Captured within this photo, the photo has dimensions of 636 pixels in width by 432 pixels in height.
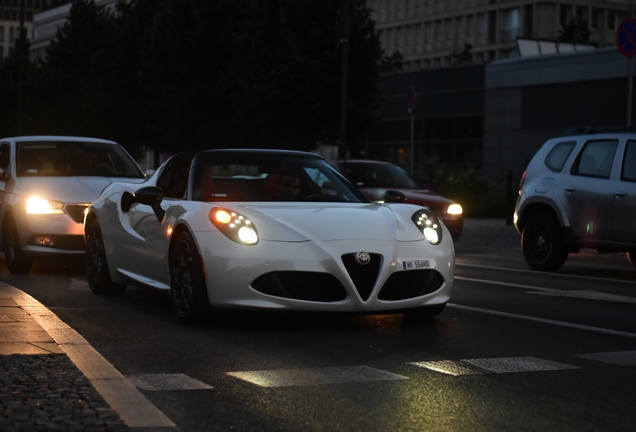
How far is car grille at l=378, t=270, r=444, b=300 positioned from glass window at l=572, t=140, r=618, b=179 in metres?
Answer: 6.67

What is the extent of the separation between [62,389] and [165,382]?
2.40ft

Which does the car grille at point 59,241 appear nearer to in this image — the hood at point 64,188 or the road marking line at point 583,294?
the hood at point 64,188

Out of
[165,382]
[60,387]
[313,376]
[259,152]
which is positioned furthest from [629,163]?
[60,387]

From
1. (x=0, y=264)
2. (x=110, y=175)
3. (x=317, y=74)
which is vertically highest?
(x=317, y=74)

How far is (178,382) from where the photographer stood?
6473mm

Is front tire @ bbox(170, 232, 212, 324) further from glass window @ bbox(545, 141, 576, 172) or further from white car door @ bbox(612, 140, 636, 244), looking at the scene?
glass window @ bbox(545, 141, 576, 172)

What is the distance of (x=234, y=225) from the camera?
28.2 ft

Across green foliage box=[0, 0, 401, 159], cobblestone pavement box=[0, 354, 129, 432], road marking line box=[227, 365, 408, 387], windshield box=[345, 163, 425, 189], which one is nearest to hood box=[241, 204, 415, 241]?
road marking line box=[227, 365, 408, 387]

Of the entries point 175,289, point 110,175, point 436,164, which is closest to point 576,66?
point 436,164

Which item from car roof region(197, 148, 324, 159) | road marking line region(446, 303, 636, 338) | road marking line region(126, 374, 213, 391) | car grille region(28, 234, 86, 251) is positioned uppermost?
car roof region(197, 148, 324, 159)

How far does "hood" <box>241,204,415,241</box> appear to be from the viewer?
8.48m

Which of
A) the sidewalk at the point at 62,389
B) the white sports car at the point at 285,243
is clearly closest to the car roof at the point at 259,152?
the white sports car at the point at 285,243

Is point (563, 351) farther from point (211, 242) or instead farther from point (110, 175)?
point (110, 175)

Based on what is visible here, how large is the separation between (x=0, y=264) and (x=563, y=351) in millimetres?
9328
